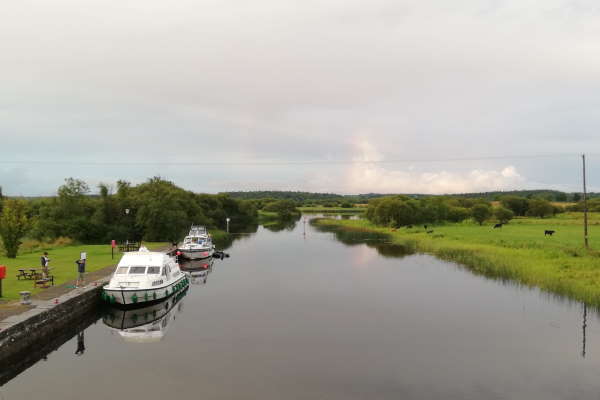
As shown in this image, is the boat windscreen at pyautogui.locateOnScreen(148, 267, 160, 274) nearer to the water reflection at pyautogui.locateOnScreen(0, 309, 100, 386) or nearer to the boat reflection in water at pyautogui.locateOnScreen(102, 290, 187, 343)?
the boat reflection in water at pyautogui.locateOnScreen(102, 290, 187, 343)

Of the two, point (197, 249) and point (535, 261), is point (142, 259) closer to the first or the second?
point (197, 249)

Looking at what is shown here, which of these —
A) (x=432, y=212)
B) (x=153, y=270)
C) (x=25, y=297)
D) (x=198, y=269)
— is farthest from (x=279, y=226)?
(x=25, y=297)

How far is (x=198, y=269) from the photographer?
50750mm

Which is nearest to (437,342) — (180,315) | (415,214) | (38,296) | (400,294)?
(400,294)

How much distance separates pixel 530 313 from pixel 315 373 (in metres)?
17.4

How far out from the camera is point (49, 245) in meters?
54.4

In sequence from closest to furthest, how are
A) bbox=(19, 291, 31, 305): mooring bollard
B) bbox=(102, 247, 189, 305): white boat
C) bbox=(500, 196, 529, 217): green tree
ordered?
bbox=(19, 291, 31, 305): mooring bollard, bbox=(102, 247, 189, 305): white boat, bbox=(500, 196, 529, 217): green tree

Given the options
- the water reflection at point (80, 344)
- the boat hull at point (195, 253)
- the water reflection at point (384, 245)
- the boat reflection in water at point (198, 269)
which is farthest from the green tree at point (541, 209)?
the water reflection at point (80, 344)

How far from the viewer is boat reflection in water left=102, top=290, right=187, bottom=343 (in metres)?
24.6

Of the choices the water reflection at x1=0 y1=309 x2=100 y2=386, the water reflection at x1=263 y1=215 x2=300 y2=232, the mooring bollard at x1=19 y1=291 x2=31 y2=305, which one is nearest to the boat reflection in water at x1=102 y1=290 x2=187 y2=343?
the water reflection at x1=0 y1=309 x2=100 y2=386

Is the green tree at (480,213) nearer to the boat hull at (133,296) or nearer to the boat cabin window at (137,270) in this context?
the boat hull at (133,296)

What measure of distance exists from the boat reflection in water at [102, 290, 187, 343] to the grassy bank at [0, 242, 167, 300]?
507cm

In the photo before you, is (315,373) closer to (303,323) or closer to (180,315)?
(303,323)

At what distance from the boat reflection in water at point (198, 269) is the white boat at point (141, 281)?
9440 mm
